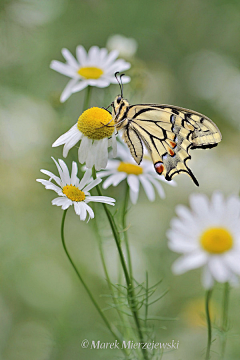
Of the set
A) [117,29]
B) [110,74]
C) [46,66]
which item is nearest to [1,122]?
[46,66]

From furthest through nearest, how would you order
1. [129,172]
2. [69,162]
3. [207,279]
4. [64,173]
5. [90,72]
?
[69,162], [90,72], [129,172], [64,173], [207,279]

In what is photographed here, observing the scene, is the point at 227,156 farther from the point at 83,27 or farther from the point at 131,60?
the point at 83,27

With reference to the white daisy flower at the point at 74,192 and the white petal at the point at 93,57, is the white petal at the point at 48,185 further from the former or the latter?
the white petal at the point at 93,57

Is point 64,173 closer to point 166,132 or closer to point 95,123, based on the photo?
point 95,123

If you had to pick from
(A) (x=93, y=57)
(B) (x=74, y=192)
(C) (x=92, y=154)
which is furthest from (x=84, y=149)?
(A) (x=93, y=57)

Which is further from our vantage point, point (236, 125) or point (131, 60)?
point (236, 125)

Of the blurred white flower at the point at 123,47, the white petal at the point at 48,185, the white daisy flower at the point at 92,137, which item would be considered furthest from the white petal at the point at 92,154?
the blurred white flower at the point at 123,47

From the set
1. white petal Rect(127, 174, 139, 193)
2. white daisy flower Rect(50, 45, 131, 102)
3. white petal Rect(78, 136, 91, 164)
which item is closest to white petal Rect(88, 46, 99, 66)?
white daisy flower Rect(50, 45, 131, 102)
